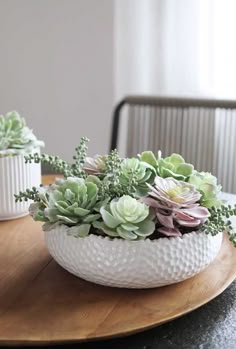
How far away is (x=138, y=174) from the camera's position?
0.92 m

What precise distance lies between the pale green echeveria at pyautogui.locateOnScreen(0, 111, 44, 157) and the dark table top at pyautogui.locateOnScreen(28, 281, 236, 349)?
555 millimetres

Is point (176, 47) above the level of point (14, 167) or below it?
above

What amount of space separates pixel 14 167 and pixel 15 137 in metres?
0.09

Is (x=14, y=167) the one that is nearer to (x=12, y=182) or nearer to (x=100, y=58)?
(x=12, y=182)

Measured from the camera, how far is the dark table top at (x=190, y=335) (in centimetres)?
78

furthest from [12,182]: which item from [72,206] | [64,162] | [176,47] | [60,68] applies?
[60,68]

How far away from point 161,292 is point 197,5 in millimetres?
1516

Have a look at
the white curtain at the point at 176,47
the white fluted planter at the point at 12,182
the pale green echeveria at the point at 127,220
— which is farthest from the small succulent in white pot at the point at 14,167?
the white curtain at the point at 176,47

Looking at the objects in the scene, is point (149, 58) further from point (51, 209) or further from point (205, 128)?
point (51, 209)

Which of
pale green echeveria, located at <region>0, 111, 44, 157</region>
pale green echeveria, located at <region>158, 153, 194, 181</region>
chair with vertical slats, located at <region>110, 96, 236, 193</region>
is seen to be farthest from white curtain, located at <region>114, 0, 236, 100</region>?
pale green echeveria, located at <region>158, 153, 194, 181</region>

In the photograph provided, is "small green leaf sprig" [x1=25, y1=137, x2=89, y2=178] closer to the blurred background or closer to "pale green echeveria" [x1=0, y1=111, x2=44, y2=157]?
"pale green echeveria" [x1=0, y1=111, x2=44, y2=157]

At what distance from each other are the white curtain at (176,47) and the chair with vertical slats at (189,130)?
0.34 m

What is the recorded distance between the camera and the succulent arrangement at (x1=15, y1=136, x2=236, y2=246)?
2.75 ft

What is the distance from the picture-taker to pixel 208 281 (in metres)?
0.92
